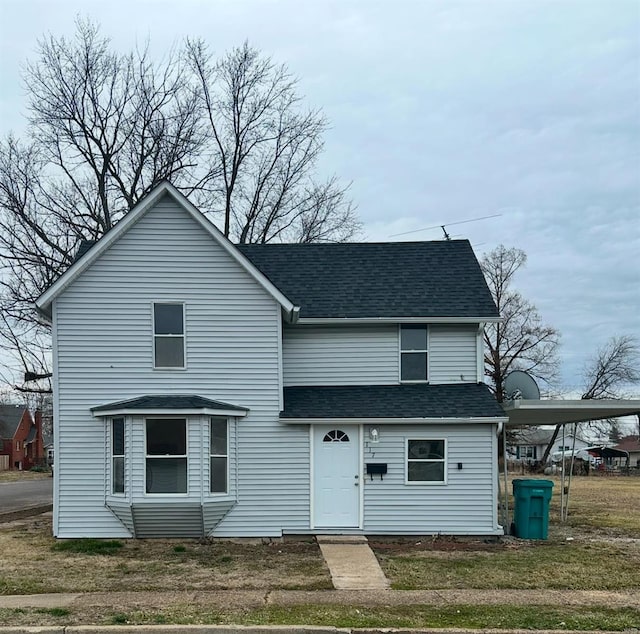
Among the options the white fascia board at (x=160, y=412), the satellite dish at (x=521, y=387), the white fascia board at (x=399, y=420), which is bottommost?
the white fascia board at (x=399, y=420)

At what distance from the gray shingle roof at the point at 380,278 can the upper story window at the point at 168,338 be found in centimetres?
294

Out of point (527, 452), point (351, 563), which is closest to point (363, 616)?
point (351, 563)

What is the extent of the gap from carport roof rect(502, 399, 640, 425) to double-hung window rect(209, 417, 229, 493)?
5921 millimetres

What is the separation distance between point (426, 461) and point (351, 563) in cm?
378

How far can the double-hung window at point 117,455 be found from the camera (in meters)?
15.3

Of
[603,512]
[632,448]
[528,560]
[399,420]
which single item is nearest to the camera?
[528,560]

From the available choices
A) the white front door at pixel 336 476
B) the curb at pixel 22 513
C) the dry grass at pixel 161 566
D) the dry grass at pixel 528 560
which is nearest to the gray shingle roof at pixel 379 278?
the white front door at pixel 336 476

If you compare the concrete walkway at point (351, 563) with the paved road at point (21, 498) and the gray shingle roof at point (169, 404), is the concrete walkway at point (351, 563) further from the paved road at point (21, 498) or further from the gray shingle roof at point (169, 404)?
the paved road at point (21, 498)

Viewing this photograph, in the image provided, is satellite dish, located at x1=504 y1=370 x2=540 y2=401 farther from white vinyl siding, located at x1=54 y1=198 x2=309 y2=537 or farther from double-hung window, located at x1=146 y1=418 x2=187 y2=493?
double-hung window, located at x1=146 y1=418 x2=187 y2=493

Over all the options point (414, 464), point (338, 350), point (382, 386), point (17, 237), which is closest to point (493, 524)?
point (414, 464)

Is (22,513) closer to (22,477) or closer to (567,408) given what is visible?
(567,408)

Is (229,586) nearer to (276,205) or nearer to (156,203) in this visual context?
(156,203)

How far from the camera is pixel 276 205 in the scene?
34188mm

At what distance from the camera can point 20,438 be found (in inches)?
2842
